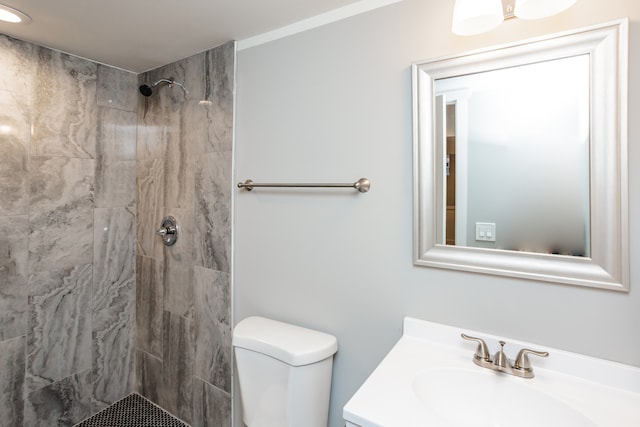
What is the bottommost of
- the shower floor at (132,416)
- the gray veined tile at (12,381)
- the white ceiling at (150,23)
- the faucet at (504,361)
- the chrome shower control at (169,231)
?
the shower floor at (132,416)

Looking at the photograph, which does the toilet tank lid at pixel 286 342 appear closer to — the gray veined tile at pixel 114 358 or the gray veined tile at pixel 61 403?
the gray veined tile at pixel 114 358

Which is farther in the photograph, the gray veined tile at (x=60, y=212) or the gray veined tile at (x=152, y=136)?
the gray veined tile at (x=152, y=136)

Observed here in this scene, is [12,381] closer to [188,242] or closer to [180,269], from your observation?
[180,269]

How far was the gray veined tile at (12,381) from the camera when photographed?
1.70 meters

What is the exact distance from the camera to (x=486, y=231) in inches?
45.1

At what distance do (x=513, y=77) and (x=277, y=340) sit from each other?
1292mm

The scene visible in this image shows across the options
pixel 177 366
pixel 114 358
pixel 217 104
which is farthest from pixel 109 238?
pixel 217 104

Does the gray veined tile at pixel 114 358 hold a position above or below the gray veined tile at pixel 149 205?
below

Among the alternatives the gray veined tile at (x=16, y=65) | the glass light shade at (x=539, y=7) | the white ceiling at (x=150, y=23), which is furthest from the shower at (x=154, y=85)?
the glass light shade at (x=539, y=7)

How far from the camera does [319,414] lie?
1.39 meters

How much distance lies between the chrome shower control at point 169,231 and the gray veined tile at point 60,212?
439mm

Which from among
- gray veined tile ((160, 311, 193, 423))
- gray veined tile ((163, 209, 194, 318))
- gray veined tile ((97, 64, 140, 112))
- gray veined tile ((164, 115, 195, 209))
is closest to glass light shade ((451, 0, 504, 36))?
gray veined tile ((164, 115, 195, 209))

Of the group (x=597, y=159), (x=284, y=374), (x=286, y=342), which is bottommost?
(x=284, y=374)

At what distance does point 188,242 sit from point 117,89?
1.10 m
